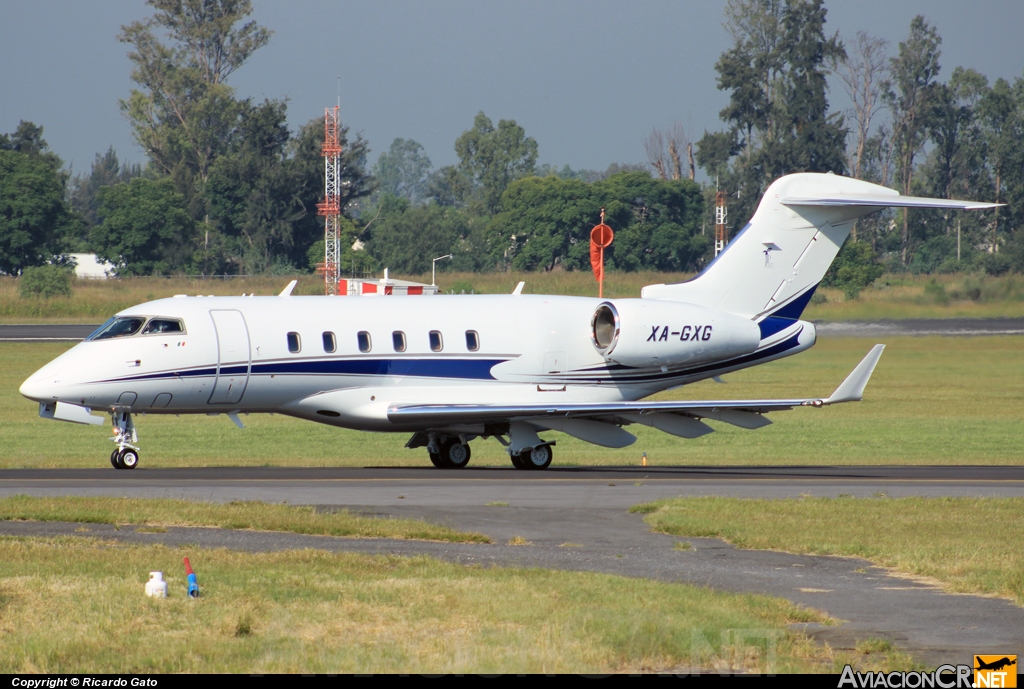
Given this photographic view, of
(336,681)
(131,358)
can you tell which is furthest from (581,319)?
(336,681)

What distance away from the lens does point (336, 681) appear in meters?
9.02

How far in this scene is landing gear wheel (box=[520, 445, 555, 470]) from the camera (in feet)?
84.1

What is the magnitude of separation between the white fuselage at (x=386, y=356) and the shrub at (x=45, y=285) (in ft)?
181

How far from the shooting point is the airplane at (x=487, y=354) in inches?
922

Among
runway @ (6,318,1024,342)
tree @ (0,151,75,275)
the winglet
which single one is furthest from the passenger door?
tree @ (0,151,75,275)

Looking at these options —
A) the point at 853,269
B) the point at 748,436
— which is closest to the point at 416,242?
the point at 853,269

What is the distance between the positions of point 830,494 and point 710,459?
340 inches

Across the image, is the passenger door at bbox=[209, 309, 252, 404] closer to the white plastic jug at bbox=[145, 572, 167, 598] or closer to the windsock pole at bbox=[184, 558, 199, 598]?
the windsock pole at bbox=[184, 558, 199, 598]

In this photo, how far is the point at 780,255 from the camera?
91.9 ft

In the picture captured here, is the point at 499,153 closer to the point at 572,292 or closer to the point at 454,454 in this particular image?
the point at 572,292

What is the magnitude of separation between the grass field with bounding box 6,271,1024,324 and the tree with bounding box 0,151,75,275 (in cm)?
492

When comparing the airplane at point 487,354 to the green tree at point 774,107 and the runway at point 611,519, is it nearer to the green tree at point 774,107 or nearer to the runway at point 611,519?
the runway at point 611,519

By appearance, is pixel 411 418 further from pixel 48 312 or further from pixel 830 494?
pixel 48 312

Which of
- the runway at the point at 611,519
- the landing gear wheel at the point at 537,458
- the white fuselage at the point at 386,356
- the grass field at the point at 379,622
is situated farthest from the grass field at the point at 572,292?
the grass field at the point at 379,622
